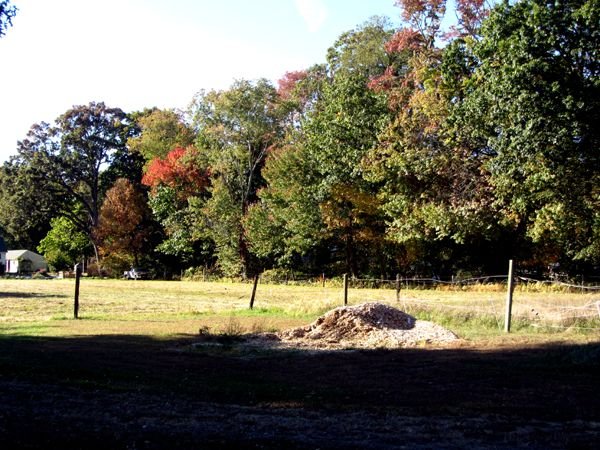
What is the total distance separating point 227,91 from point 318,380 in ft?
154

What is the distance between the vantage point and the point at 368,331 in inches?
676

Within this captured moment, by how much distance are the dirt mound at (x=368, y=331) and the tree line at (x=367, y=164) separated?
9139mm

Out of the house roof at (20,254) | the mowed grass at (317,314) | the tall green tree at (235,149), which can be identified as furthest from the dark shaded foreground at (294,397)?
the house roof at (20,254)

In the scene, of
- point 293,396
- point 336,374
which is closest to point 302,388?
point 293,396

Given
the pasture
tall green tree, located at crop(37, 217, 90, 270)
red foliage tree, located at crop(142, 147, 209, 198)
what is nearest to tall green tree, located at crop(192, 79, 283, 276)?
red foliage tree, located at crop(142, 147, 209, 198)

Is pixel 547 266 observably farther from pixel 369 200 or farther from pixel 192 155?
pixel 192 155

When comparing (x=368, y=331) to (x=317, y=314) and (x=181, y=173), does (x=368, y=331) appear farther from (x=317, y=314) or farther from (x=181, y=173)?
(x=181, y=173)

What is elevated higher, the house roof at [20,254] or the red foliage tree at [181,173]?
the red foliage tree at [181,173]

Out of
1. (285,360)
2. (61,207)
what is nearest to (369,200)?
(285,360)

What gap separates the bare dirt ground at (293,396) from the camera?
22.5 ft

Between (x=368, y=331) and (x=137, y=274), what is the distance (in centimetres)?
5518

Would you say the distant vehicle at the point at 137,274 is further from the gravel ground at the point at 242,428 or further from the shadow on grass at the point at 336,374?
the gravel ground at the point at 242,428

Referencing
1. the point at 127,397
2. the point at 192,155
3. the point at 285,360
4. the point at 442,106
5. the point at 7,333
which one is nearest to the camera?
the point at 127,397

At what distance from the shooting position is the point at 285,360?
13.9 m
